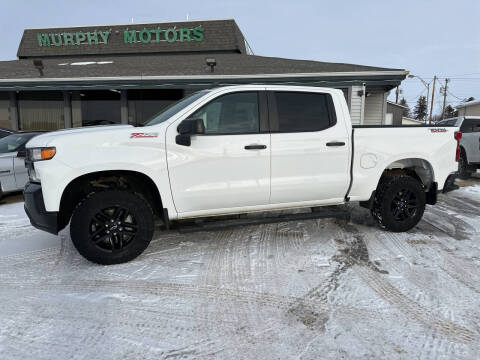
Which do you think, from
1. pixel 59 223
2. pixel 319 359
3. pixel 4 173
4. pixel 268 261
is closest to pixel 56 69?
pixel 4 173

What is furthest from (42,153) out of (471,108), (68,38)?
(471,108)

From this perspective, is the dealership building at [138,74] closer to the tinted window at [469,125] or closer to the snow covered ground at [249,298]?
the tinted window at [469,125]

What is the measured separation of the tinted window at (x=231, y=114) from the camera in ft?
11.6

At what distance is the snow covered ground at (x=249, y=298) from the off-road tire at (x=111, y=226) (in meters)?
0.17

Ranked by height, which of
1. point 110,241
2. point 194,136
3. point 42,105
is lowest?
point 110,241

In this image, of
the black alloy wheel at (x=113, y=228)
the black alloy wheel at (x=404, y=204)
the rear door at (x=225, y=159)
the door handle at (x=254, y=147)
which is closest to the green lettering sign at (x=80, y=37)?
the rear door at (x=225, y=159)

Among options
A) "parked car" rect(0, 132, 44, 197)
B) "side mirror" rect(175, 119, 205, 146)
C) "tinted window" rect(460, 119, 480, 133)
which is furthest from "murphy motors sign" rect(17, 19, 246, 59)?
"side mirror" rect(175, 119, 205, 146)

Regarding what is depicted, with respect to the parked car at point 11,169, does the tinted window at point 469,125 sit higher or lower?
higher

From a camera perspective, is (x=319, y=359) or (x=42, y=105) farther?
(x=42, y=105)

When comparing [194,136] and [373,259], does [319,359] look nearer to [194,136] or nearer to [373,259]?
[373,259]

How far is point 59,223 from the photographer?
126 inches

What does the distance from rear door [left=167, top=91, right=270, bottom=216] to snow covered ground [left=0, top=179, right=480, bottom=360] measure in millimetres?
653

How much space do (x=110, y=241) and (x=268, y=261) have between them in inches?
67.0

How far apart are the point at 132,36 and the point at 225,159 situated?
19.5 metres
